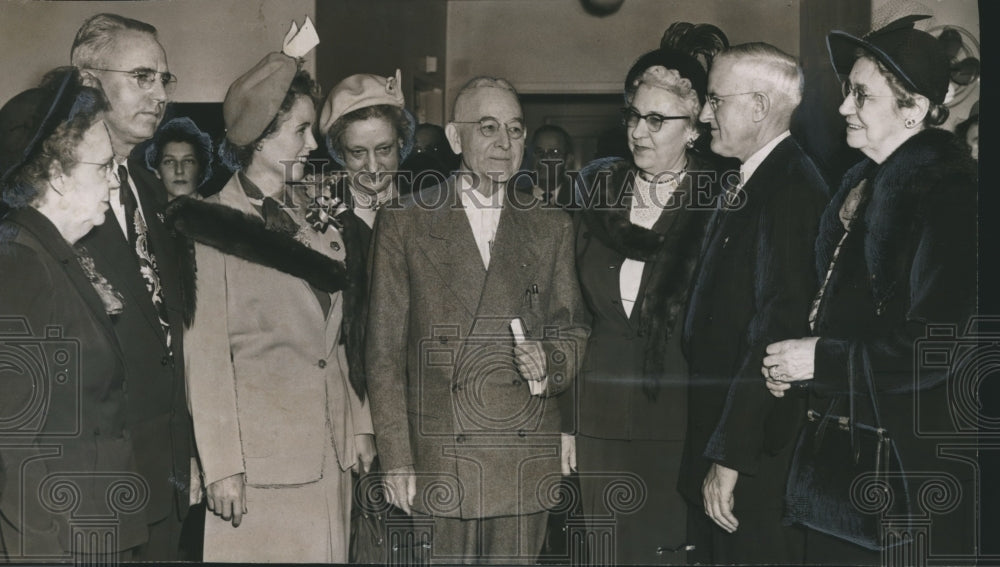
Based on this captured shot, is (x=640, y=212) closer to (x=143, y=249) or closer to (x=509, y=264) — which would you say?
(x=509, y=264)

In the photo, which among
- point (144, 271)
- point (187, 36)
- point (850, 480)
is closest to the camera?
point (850, 480)

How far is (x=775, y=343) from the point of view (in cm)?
499

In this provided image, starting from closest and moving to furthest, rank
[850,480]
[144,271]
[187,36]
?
1. [850,480]
2. [144,271]
3. [187,36]

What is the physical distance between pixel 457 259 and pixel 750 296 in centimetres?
126

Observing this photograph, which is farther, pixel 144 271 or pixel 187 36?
pixel 187 36

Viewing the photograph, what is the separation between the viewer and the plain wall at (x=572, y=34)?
5098mm

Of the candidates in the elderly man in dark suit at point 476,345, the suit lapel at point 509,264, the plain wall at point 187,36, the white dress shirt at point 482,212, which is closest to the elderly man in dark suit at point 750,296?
the elderly man in dark suit at point 476,345

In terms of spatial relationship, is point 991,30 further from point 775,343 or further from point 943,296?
point 775,343

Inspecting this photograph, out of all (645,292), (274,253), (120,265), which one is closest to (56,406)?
(120,265)

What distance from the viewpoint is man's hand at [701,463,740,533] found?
5004 millimetres

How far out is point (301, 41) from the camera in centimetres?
517

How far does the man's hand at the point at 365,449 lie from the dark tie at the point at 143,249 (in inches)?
36.2

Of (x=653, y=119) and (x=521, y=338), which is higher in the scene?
(x=653, y=119)

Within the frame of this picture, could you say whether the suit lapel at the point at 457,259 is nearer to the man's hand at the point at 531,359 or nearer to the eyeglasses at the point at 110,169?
the man's hand at the point at 531,359
